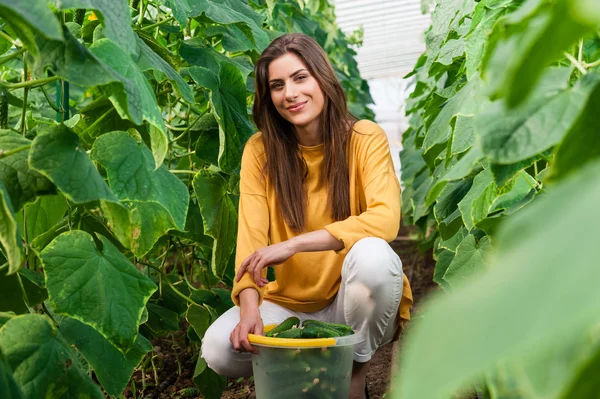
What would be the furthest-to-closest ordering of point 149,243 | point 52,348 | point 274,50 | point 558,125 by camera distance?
point 274,50 → point 149,243 → point 52,348 → point 558,125

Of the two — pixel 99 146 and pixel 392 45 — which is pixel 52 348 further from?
pixel 392 45

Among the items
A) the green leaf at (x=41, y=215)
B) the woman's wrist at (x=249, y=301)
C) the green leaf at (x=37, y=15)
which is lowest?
the woman's wrist at (x=249, y=301)

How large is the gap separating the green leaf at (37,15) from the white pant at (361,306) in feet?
4.20

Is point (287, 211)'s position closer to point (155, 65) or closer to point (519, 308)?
point (155, 65)

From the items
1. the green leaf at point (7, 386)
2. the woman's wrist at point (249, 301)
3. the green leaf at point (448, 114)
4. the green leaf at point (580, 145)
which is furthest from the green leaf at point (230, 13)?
the green leaf at point (580, 145)

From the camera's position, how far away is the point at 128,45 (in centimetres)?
103

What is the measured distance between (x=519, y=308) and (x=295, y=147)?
1866 mm

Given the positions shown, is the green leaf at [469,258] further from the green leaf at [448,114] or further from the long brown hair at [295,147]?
the long brown hair at [295,147]

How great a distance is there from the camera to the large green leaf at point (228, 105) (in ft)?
5.84

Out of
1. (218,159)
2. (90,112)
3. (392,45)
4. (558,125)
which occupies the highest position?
(558,125)

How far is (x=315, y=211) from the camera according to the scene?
6.89 ft

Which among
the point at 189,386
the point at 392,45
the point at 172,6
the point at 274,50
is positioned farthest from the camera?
the point at 392,45

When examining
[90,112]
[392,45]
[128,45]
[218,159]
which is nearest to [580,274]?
[128,45]

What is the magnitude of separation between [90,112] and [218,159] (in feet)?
1.24
